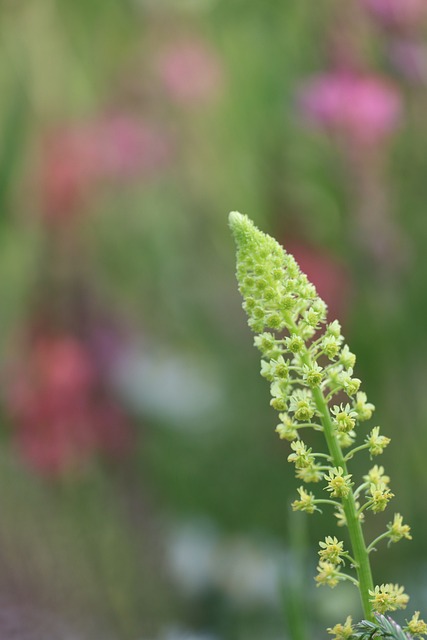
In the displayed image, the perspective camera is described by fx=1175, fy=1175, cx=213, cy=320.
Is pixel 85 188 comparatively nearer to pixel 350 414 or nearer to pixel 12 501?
pixel 12 501

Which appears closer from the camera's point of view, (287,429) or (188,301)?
(287,429)

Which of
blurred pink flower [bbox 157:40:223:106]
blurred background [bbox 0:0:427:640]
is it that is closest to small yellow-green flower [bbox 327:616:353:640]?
blurred background [bbox 0:0:427:640]

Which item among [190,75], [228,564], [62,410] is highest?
[190,75]

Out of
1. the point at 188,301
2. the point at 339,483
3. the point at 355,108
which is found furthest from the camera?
the point at 188,301

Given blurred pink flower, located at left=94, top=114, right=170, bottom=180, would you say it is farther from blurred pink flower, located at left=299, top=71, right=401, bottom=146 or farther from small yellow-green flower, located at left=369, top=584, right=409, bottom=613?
small yellow-green flower, located at left=369, top=584, right=409, bottom=613

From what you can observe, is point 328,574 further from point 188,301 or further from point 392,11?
point 188,301

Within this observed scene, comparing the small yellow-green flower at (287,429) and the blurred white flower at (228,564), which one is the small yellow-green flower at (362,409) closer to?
the small yellow-green flower at (287,429)

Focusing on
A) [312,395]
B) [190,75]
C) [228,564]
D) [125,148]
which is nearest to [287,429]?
[312,395]
